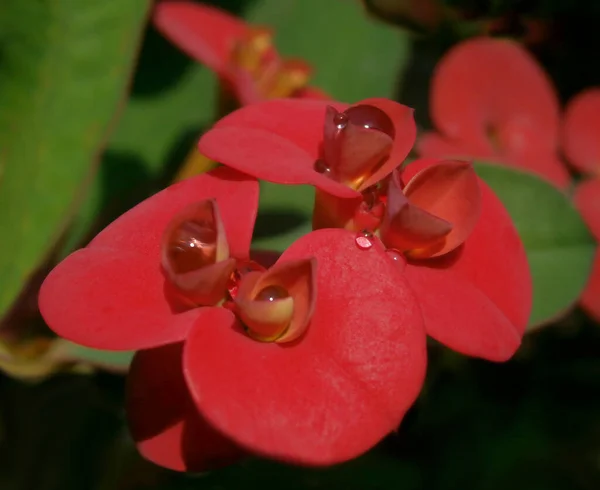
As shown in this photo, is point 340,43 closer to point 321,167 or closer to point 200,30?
point 200,30

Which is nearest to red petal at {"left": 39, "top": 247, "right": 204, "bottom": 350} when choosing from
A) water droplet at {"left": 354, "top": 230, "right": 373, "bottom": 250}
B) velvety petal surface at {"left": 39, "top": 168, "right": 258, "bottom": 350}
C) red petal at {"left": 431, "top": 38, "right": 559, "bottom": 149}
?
velvety petal surface at {"left": 39, "top": 168, "right": 258, "bottom": 350}

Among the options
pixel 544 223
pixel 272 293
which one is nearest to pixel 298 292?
pixel 272 293

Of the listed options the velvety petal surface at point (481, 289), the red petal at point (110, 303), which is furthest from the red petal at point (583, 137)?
the red petal at point (110, 303)

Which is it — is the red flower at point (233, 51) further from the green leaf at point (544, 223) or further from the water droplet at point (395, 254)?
the water droplet at point (395, 254)

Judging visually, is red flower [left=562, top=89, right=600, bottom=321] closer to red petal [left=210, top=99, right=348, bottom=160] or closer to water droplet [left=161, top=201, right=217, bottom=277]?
red petal [left=210, top=99, right=348, bottom=160]

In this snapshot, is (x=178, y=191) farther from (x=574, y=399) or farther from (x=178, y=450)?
(x=574, y=399)
